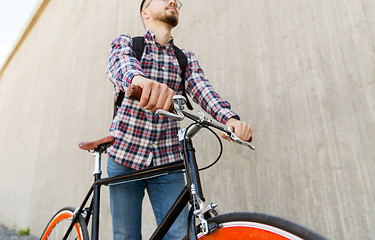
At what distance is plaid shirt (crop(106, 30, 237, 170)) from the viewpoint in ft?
3.74

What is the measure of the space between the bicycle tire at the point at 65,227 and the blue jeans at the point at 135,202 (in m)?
0.32

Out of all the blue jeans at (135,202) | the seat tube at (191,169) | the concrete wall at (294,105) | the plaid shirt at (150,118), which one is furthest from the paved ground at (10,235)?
the seat tube at (191,169)

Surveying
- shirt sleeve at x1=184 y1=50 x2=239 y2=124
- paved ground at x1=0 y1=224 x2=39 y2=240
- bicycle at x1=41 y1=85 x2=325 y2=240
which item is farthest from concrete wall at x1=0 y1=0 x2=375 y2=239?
paved ground at x1=0 y1=224 x2=39 y2=240

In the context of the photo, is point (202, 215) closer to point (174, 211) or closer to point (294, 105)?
point (174, 211)

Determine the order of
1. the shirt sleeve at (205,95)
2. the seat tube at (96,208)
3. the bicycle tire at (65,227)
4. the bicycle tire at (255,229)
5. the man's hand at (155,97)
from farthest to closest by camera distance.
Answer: the bicycle tire at (65,227) < the seat tube at (96,208) < the shirt sleeve at (205,95) < the man's hand at (155,97) < the bicycle tire at (255,229)

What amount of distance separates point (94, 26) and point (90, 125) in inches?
62.8

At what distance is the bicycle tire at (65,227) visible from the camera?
1.37 metres

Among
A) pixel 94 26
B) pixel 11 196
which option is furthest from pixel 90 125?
pixel 11 196

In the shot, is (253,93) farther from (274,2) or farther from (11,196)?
(11,196)

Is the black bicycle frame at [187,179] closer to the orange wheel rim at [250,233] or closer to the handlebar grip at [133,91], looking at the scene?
the orange wheel rim at [250,233]

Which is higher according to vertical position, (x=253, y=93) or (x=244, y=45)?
(x=244, y=45)

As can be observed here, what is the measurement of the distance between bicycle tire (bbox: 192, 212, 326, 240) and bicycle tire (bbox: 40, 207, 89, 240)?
32.4 inches

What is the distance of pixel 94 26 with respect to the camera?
3924 mm

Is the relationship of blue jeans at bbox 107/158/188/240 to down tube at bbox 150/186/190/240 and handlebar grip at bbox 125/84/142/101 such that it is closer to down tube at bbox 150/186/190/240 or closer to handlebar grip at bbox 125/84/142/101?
down tube at bbox 150/186/190/240
